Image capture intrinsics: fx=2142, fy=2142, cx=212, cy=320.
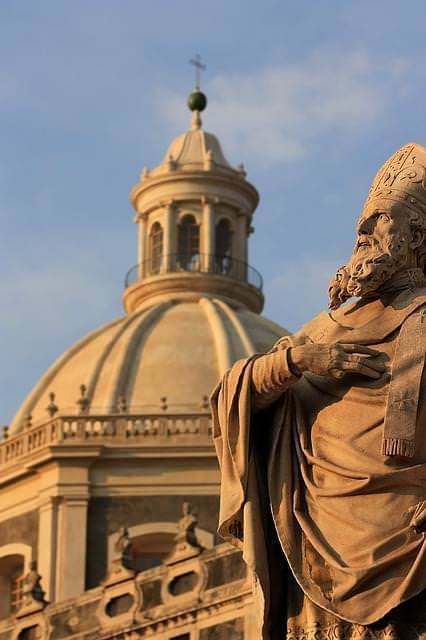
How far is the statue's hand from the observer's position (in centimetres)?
888

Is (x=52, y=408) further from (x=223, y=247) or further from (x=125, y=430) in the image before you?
(x=223, y=247)

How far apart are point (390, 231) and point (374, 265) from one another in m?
0.17

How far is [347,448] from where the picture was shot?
881 centimetres

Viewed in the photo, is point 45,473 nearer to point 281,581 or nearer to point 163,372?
point 163,372

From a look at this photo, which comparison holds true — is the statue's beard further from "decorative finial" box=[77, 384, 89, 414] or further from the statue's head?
"decorative finial" box=[77, 384, 89, 414]

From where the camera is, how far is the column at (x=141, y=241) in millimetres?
67188

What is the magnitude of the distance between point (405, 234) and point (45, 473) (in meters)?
48.2

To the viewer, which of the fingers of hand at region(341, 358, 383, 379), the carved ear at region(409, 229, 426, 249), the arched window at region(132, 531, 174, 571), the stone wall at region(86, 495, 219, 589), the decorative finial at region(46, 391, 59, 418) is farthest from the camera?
the decorative finial at region(46, 391, 59, 418)

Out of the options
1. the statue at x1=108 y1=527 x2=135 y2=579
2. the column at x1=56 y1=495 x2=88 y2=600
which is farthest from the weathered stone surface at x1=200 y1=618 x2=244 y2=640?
the column at x1=56 y1=495 x2=88 y2=600

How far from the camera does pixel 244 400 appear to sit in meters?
9.08

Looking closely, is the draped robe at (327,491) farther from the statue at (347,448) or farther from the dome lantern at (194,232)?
the dome lantern at (194,232)

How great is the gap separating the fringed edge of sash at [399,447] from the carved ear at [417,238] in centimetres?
106

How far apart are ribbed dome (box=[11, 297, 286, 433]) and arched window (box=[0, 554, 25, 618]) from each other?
3922 millimetres

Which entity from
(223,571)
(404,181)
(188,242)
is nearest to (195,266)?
(188,242)
